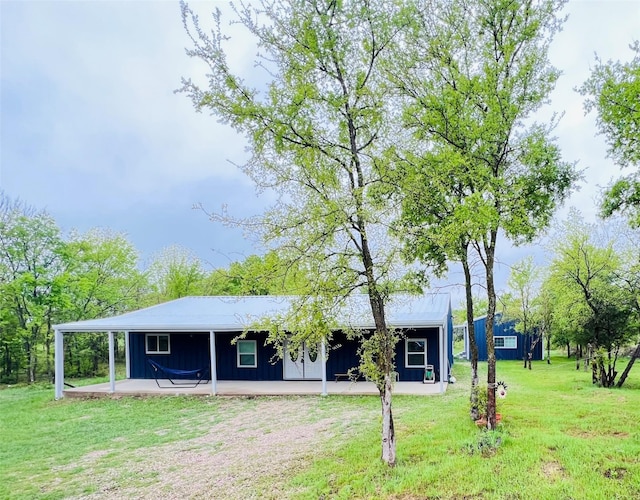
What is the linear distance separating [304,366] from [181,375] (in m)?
3.89

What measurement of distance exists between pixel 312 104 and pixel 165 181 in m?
21.9

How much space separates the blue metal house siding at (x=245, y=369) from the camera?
49.9 feet

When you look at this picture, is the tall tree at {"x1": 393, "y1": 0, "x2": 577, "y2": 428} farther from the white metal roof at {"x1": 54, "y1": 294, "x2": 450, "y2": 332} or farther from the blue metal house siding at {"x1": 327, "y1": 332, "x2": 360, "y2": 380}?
the blue metal house siding at {"x1": 327, "y1": 332, "x2": 360, "y2": 380}

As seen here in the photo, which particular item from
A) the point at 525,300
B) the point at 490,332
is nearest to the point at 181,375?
the point at 490,332

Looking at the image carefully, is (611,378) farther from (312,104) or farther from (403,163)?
(312,104)

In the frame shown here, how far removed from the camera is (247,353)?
15.5 metres

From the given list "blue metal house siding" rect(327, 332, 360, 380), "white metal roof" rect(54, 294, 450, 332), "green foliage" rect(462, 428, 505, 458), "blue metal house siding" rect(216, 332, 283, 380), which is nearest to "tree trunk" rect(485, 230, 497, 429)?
"green foliage" rect(462, 428, 505, 458)

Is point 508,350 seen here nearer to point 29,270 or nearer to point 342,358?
point 342,358

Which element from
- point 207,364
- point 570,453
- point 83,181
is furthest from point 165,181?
point 570,453

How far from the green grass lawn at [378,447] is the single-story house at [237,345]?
79.3 inches

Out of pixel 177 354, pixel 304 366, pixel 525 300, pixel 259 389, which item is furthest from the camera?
pixel 525 300

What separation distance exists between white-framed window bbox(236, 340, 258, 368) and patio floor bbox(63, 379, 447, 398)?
0.65m

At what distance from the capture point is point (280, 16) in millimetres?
5977

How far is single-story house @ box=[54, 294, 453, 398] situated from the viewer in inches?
527
